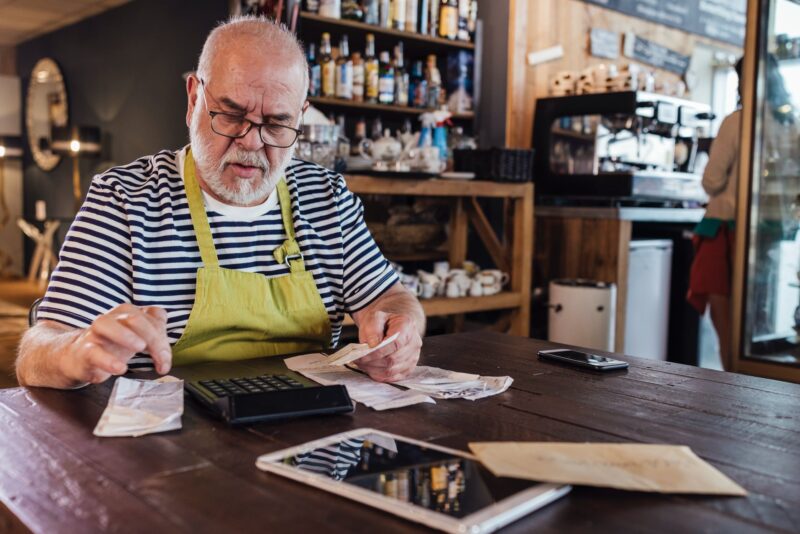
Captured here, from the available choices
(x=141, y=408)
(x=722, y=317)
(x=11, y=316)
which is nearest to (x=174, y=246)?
(x=141, y=408)

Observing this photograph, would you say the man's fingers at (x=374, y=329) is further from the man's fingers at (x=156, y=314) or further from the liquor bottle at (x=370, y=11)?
the liquor bottle at (x=370, y=11)

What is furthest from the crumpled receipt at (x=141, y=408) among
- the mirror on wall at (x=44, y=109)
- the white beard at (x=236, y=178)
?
the mirror on wall at (x=44, y=109)

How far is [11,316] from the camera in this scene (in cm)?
643

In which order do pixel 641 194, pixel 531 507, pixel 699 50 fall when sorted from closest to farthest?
1. pixel 531 507
2. pixel 641 194
3. pixel 699 50

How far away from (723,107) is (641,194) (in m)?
3.15

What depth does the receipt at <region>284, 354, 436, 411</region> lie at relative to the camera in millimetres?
1151

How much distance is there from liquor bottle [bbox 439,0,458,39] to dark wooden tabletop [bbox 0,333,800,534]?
135 inches

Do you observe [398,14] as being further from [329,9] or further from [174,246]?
[174,246]

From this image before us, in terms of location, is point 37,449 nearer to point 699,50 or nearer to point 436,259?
point 436,259

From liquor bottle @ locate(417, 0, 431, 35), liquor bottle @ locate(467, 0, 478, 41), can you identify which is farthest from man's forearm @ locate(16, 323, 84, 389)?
liquor bottle @ locate(467, 0, 478, 41)

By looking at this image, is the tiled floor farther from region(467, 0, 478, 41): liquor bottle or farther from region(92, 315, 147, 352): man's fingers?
region(92, 315, 147, 352): man's fingers

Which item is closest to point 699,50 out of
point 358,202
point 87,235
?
point 358,202

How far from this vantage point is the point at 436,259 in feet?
14.3

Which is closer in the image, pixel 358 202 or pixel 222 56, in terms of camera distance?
pixel 222 56
